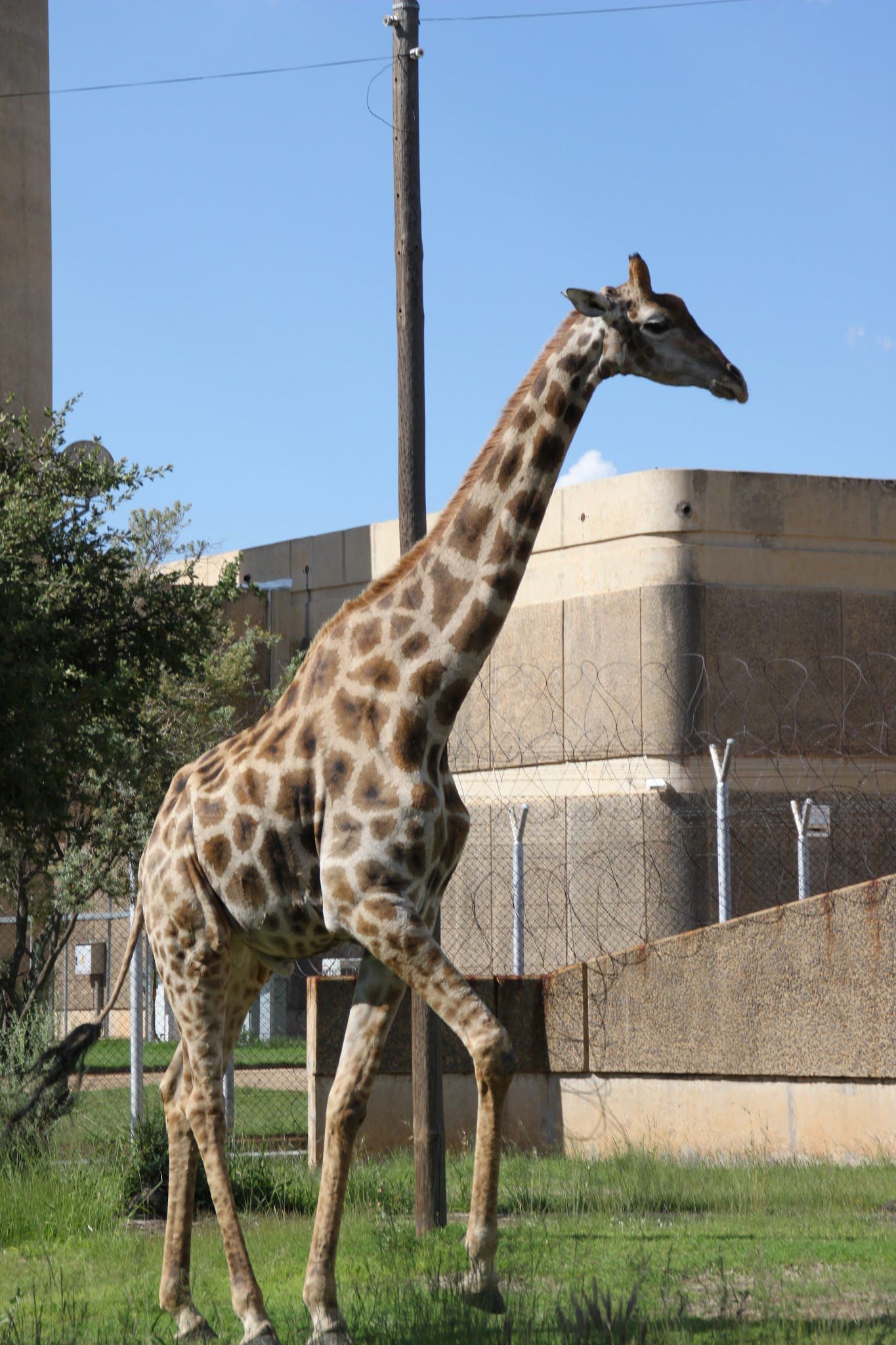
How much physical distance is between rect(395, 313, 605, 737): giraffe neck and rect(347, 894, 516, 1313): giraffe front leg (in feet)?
2.93

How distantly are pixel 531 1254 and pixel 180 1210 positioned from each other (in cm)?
213

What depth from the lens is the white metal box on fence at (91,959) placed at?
25.1 m

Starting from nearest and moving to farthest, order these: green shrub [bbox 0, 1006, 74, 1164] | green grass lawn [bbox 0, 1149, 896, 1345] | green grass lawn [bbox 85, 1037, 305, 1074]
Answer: green grass lawn [bbox 0, 1149, 896, 1345], green shrub [bbox 0, 1006, 74, 1164], green grass lawn [bbox 85, 1037, 305, 1074]

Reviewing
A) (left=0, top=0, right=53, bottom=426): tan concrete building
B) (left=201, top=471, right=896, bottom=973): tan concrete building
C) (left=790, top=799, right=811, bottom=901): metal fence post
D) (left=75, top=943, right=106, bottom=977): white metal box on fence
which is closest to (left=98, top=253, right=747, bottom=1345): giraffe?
(left=790, top=799, right=811, bottom=901): metal fence post

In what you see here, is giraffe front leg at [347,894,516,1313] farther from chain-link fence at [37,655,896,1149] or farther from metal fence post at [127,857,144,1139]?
chain-link fence at [37,655,896,1149]

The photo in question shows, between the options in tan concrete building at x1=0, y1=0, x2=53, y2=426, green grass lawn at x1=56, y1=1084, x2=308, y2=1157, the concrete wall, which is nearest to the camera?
the concrete wall

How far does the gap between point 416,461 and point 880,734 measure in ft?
41.5

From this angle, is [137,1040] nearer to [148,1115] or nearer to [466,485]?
[148,1115]

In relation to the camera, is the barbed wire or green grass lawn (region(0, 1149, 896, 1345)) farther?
the barbed wire

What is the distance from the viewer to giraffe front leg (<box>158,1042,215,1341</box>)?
22.1 ft

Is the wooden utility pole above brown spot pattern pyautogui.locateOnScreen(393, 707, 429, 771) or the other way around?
above

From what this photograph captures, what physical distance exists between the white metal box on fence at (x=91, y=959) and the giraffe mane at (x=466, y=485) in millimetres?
19106

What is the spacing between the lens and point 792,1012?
441 inches

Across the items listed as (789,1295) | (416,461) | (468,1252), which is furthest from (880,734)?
(468,1252)
